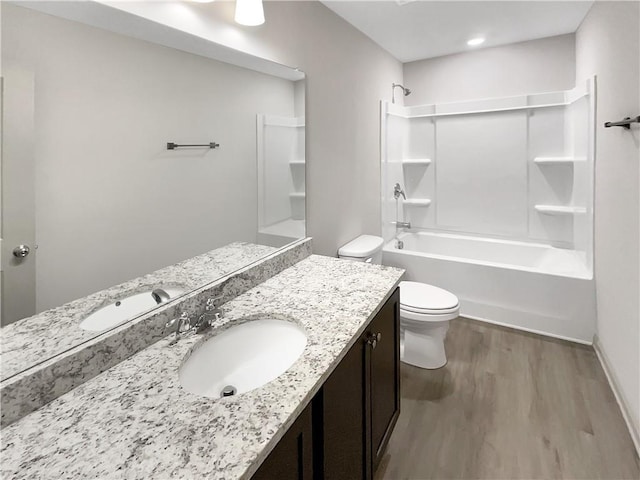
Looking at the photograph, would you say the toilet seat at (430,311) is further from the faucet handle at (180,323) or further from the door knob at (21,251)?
the door knob at (21,251)

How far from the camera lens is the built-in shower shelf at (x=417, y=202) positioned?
3985 mm

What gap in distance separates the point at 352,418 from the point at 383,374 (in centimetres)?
37

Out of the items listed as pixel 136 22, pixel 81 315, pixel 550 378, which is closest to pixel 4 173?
pixel 81 315

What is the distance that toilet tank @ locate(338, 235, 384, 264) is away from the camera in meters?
2.67

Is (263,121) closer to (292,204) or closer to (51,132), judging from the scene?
(292,204)

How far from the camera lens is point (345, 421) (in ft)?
3.71

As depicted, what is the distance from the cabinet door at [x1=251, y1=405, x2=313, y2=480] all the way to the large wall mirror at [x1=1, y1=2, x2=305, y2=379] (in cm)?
63

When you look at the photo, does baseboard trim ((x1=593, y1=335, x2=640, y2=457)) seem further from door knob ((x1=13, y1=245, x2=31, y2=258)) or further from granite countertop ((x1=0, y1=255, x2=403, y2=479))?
door knob ((x1=13, y1=245, x2=31, y2=258))

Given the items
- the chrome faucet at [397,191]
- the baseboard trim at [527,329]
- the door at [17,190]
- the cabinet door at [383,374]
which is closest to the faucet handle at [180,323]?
the door at [17,190]

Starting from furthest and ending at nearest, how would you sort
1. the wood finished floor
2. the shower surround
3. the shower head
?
the shower head
the shower surround
the wood finished floor

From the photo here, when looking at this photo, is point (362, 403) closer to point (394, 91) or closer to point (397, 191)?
point (397, 191)

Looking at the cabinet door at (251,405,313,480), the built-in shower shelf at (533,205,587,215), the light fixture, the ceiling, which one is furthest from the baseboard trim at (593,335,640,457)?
the light fixture

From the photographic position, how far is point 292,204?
208cm

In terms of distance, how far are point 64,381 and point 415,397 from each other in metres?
1.85
